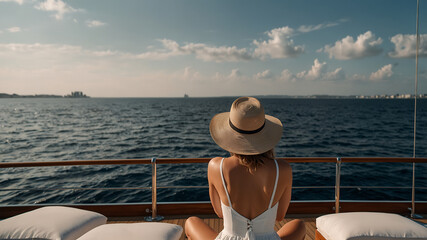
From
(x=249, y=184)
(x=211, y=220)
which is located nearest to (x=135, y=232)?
(x=249, y=184)

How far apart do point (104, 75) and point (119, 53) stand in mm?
25098

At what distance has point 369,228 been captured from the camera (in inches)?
80.6

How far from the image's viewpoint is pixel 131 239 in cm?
183

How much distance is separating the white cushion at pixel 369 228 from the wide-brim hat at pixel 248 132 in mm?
1257

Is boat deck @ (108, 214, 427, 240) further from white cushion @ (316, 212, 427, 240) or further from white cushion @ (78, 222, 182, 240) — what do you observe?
white cushion @ (78, 222, 182, 240)

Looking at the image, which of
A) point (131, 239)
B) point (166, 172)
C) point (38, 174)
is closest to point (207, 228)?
point (131, 239)

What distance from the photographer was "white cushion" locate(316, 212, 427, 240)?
199 centimetres

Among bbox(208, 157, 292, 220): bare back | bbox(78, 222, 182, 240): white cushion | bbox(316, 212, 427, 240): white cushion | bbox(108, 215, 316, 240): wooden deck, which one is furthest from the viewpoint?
bbox(108, 215, 316, 240): wooden deck

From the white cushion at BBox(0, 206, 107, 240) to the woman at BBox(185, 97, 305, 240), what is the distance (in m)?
1.39

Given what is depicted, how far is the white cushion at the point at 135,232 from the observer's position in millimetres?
1865

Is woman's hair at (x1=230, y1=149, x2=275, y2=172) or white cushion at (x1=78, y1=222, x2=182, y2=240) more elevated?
woman's hair at (x1=230, y1=149, x2=275, y2=172)

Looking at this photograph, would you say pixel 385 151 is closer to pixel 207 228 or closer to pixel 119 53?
pixel 207 228

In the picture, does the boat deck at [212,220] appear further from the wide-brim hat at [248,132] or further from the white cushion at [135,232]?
the wide-brim hat at [248,132]

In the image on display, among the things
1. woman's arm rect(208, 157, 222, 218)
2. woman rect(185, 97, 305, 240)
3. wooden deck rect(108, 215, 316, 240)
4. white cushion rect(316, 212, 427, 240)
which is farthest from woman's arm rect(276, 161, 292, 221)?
wooden deck rect(108, 215, 316, 240)
